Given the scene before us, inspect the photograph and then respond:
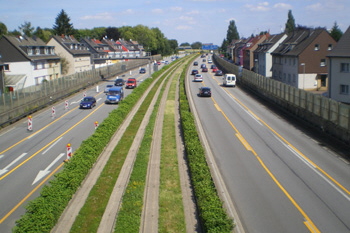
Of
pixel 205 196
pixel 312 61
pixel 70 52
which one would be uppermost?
pixel 70 52

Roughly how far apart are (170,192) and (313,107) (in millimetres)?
18229

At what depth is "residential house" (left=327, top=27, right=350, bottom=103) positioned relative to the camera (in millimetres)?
47656

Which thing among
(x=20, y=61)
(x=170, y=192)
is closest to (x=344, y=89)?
(x=170, y=192)

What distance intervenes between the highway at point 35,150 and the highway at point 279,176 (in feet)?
31.4

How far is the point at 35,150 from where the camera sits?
86.8ft

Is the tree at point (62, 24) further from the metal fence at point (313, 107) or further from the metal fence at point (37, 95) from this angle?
the metal fence at point (313, 107)

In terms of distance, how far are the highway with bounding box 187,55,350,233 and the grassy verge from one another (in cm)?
240

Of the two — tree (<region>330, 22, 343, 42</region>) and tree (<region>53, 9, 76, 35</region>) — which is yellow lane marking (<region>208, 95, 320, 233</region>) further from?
tree (<region>53, 9, 76, 35</region>)

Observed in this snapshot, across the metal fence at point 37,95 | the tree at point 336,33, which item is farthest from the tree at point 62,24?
the tree at point 336,33

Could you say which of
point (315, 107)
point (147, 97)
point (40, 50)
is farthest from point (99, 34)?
point (315, 107)

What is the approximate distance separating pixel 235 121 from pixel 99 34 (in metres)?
171

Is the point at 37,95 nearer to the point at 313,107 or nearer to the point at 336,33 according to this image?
the point at 313,107

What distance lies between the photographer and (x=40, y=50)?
241 ft

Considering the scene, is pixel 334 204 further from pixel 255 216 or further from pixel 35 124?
pixel 35 124
